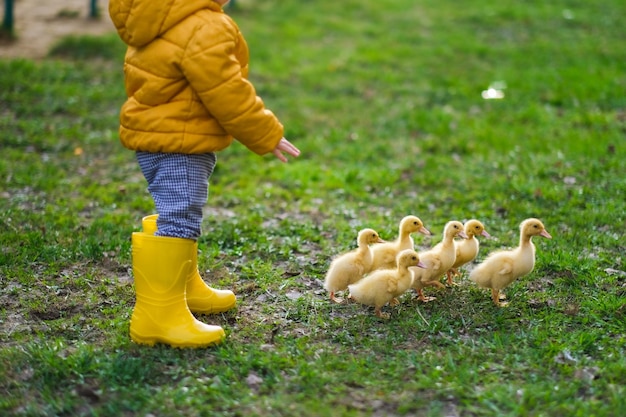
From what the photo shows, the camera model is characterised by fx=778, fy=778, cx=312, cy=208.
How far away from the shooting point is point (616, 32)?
12.2 meters

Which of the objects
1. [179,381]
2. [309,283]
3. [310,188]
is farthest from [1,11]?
[179,381]

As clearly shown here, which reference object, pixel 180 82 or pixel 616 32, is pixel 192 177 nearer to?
pixel 180 82

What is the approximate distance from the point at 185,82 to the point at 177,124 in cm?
21

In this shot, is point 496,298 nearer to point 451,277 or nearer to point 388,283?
point 451,277

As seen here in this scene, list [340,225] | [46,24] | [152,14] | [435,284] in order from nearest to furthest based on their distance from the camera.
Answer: [152,14]
[435,284]
[340,225]
[46,24]

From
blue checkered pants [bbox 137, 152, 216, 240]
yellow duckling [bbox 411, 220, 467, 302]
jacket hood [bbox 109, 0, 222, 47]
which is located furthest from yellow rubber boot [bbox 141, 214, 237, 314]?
jacket hood [bbox 109, 0, 222, 47]

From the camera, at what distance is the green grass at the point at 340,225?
12.0 feet

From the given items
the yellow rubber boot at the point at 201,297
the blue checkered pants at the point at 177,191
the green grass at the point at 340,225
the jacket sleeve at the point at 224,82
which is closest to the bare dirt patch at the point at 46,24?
the green grass at the point at 340,225

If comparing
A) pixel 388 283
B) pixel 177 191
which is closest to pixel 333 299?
pixel 388 283

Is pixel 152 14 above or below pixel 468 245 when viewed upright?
above

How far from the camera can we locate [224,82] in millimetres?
3752

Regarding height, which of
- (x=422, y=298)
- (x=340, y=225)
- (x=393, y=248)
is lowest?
(x=340, y=225)

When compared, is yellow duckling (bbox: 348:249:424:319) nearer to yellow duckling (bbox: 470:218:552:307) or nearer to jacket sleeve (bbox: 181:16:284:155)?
yellow duckling (bbox: 470:218:552:307)

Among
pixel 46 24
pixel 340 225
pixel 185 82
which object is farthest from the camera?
pixel 46 24
